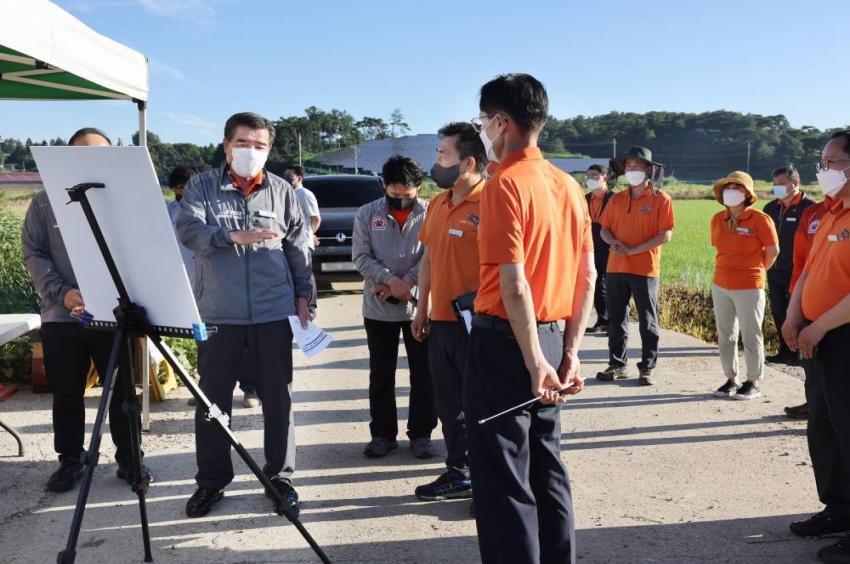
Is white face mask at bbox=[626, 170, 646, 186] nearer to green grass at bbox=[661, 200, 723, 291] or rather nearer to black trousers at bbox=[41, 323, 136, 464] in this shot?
black trousers at bbox=[41, 323, 136, 464]

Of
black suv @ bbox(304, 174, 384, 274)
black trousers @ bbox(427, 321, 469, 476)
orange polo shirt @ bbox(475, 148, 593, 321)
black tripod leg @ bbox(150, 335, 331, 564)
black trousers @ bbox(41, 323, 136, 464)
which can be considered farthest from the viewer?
black suv @ bbox(304, 174, 384, 274)

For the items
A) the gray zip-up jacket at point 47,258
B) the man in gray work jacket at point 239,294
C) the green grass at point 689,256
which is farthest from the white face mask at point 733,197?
the green grass at point 689,256

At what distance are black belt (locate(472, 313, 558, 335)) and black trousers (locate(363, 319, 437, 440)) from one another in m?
2.30

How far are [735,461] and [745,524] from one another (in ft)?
3.47

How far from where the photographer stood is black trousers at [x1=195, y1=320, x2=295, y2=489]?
443 cm

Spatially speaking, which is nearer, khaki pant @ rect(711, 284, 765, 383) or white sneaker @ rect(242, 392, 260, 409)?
white sneaker @ rect(242, 392, 260, 409)

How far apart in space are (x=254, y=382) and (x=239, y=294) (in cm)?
57

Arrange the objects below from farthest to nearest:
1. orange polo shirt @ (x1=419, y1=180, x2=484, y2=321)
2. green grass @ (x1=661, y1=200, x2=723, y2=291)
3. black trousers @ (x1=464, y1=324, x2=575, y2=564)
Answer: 1. green grass @ (x1=661, y1=200, x2=723, y2=291)
2. orange polo shirt @ (x1=419, y1=180, x2=484, y2=321)
3. black trousers @ (x1=464, y1=324, x2=575, y2=564)

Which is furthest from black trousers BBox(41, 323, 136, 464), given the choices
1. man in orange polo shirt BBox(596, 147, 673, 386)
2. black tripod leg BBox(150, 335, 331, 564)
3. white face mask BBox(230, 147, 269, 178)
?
man in orange polo shirt BBox(596, 147, 673, 386)

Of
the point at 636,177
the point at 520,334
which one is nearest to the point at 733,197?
the point at 636,177

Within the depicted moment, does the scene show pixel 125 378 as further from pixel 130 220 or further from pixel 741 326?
pixel 741 326

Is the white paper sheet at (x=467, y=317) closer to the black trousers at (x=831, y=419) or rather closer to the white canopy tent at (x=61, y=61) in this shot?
the black trousers at (x=831, y=419)

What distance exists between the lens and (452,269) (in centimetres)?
460

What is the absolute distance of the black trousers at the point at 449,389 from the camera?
4.66 meters
